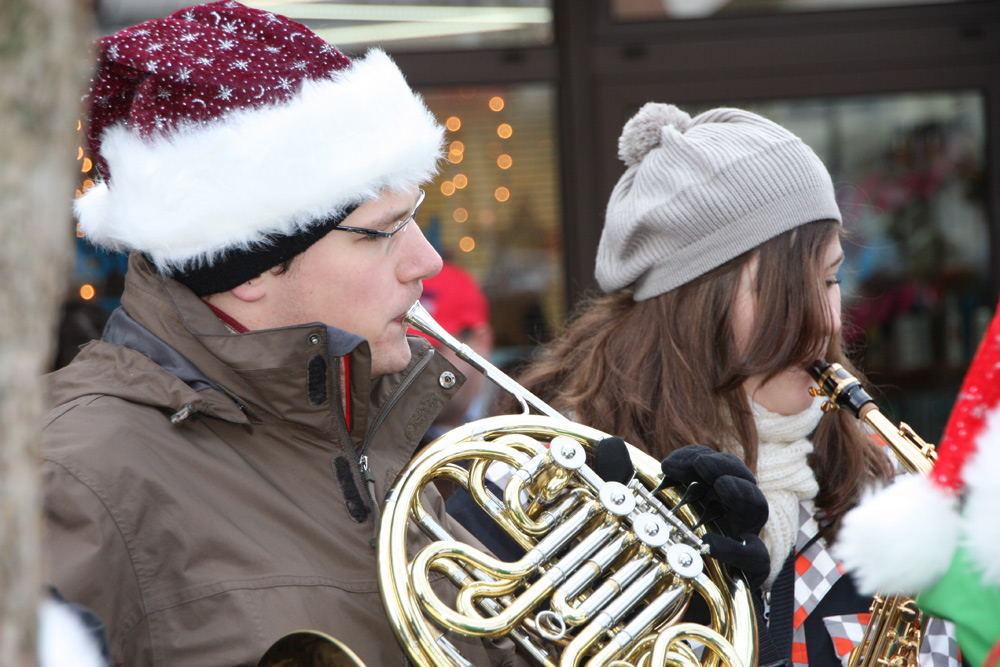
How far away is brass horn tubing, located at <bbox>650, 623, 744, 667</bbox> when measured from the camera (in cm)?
137

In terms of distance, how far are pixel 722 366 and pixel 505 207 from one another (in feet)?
7.72

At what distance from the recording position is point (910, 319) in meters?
4.07

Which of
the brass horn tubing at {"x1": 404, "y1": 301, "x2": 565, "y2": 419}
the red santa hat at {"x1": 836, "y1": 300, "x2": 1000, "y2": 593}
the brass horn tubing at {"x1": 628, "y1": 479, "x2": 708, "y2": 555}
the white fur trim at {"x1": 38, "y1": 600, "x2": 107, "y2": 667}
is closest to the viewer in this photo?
the white fur trim at {"x1": 38, "y1": 600, "x2": 107, "y2": 667}

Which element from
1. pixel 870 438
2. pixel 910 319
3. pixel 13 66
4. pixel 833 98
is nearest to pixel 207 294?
pixel 13 66

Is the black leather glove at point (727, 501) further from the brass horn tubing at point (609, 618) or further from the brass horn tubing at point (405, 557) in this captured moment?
the brass horn tubing at point (405, 557)

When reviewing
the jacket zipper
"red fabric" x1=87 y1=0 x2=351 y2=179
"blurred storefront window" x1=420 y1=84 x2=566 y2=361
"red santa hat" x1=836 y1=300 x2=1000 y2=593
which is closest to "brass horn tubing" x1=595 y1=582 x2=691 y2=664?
the jacket zipper

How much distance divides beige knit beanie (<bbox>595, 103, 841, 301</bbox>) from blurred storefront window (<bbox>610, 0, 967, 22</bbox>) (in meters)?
1.95

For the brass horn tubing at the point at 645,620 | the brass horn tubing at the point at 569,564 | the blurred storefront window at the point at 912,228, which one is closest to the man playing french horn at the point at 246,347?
the brass horn tubing at the point at 569,564

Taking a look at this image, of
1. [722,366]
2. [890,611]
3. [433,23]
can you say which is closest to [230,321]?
[722,366]

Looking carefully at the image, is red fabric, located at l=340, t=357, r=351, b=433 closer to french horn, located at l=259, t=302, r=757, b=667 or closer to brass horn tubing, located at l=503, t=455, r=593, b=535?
french horn, located at l=259, t=302, r=757, b=667

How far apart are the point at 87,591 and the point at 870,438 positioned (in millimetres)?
1622

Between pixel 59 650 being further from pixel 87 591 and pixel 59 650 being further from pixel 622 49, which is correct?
pixel 622 49

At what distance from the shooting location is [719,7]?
3.80m

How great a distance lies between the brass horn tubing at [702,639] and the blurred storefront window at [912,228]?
282 centimetres
